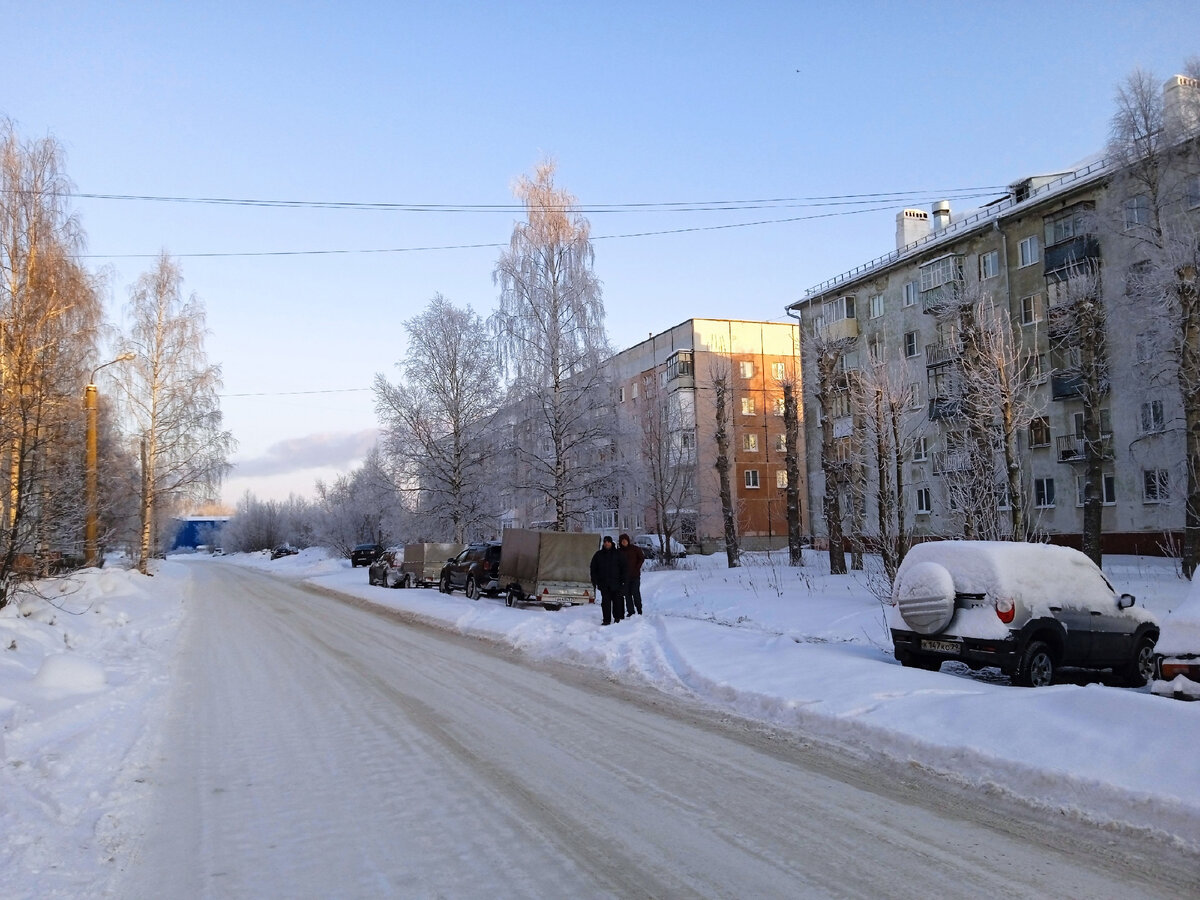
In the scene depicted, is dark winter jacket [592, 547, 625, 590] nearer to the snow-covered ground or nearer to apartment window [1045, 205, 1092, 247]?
the snow-covered ground

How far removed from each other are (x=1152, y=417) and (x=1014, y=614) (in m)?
25.6

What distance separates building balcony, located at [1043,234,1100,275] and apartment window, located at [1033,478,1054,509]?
8774mm

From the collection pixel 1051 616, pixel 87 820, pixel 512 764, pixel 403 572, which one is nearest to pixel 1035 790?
pixel 512 764

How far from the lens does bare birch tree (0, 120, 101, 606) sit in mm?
14359

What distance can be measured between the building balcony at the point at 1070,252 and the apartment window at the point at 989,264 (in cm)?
316

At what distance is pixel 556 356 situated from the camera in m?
32.6

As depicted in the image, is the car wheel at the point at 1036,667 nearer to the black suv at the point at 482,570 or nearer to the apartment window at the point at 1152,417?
the black suv at the point at 482,570

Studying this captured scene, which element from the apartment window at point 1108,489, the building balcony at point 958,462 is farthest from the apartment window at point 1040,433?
the building balcony at point 958,462

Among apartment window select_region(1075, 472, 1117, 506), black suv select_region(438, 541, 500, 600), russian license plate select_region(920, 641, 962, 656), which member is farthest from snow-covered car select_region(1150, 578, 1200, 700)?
apartment window select_region(1075, 472, 1117, 506)

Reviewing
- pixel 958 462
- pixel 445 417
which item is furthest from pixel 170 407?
pixel 958 462

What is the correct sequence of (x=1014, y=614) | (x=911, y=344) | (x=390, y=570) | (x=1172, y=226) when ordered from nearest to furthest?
(x=1014, y=614), (x=1172, y=226), (x=390, y=570), (x=911, y=344)

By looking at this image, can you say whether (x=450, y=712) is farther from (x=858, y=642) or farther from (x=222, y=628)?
(x=222, y=628)

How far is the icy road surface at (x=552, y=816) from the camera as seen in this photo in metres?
4.62

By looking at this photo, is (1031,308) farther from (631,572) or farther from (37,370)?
(37,370)
